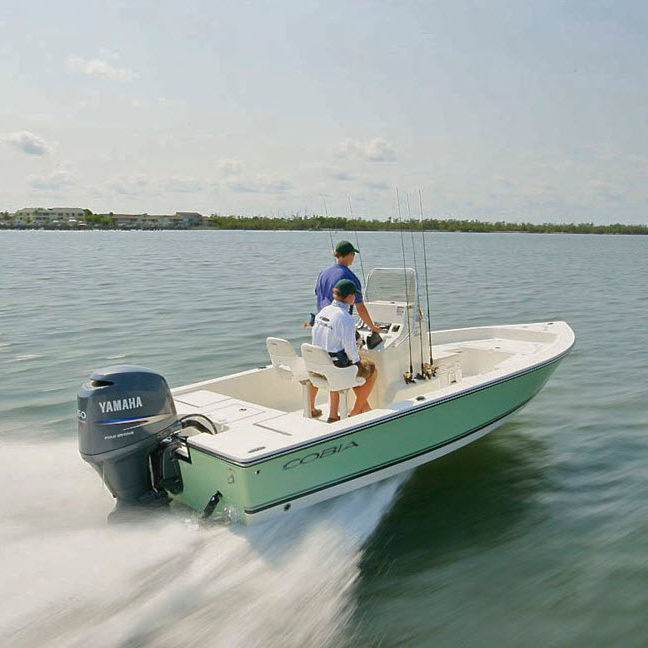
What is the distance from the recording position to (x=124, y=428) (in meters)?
4.48

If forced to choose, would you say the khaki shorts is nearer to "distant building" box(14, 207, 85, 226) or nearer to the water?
the water

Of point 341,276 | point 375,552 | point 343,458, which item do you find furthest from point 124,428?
point 341,276

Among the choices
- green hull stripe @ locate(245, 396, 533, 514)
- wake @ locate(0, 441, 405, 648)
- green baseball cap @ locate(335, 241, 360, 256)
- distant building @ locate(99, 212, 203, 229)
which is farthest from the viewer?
distant building @ locate(99, 212, 203, 229)

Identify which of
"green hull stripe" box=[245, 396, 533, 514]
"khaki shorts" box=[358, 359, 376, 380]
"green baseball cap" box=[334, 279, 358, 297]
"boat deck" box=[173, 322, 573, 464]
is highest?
"green baseball cap" box=[334, 279, 358, 297]

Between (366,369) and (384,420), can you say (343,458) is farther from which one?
(366,369)

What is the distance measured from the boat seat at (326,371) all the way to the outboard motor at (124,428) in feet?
3.83

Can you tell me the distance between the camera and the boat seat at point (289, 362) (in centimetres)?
568

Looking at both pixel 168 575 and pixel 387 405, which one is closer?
pixel 168 575

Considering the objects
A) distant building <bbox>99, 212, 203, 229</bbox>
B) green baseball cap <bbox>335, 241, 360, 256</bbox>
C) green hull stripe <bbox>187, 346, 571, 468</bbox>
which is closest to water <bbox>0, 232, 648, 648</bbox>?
green hull stripe <bbox>187, 346, 571, 468</bbox>

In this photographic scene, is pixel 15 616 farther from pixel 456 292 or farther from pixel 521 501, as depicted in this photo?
pixel 456 292

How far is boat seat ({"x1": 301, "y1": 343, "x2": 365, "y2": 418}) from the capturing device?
5188 millimetres

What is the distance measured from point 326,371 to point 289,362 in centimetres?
62

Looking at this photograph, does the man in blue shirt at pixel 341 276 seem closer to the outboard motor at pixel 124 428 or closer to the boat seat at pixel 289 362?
the boat seat at pixel 289 362

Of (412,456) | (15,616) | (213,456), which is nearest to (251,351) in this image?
(412,456)
